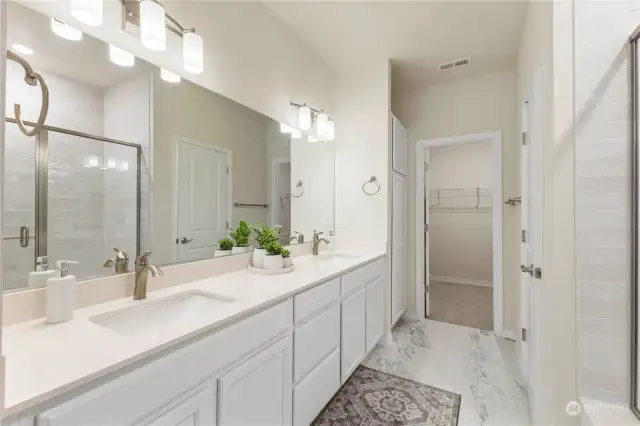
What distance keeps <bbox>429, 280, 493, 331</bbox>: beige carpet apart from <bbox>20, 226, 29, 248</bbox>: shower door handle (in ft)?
11.3

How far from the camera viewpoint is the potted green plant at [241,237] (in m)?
1.81

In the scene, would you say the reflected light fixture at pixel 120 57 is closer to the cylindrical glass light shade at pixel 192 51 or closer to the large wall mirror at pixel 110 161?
the large wall mirror at pixel 110 161

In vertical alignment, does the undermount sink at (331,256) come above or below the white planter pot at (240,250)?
below

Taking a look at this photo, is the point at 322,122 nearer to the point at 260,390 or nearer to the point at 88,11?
the point at 88,11

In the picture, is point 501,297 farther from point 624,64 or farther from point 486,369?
point 624,64

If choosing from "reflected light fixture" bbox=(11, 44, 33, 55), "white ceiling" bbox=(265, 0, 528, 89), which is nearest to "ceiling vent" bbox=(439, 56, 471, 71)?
"white ceiling" bbox=(265, 0, 528, 89)

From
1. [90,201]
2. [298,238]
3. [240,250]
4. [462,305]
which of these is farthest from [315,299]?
[462,305]

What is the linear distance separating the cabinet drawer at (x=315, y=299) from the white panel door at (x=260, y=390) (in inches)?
5.2

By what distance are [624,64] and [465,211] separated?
399 cm

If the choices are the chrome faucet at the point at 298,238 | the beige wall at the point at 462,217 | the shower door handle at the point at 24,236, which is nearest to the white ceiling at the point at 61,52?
the shower door handle at the point at 24,236

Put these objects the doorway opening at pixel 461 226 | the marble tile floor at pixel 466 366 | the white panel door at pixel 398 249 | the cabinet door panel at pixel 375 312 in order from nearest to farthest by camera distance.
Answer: the marble tile floor at pixel 466 366
the cabinet door panel at pixel 375 312
the white panel door at pixel 398 249
the doorway opening at pixel 461 226

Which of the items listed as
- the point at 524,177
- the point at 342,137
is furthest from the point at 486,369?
the point at 342,137

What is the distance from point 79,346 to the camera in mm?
769

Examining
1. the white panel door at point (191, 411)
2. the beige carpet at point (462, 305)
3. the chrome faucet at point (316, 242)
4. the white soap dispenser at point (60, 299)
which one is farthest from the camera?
the beige carpet at point (462, 305)
